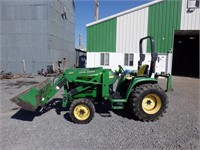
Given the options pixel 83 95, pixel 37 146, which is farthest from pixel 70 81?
pixel 37 146

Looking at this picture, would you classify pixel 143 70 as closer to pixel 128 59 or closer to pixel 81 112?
pixel 81 112

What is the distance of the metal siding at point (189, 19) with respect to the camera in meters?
12.1

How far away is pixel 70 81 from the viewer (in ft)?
Result: 14.7

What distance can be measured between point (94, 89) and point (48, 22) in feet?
33.2

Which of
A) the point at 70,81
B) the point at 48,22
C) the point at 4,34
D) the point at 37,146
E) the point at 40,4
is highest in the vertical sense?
the point at 40,4

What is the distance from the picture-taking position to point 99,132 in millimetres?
3736

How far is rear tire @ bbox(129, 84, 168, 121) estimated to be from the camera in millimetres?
4254

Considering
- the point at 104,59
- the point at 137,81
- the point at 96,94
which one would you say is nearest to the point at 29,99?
the point at 96,94

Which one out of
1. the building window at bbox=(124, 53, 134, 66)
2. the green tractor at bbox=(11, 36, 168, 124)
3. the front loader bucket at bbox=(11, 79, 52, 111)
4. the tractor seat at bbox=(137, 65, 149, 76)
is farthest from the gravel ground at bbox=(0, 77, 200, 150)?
the building window at bbox=(124, 53, 134, 66)

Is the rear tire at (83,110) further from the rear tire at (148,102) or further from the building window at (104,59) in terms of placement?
the building window at (104,59)

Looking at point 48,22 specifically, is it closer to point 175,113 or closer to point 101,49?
point 101,49

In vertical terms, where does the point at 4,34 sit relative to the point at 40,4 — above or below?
below

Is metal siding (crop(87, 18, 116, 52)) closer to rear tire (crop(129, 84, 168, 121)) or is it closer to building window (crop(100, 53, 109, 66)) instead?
building window (crop(100, 53, 109, 66))

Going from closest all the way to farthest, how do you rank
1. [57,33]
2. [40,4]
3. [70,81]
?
[70,81] → [40,4] → [57,33]
